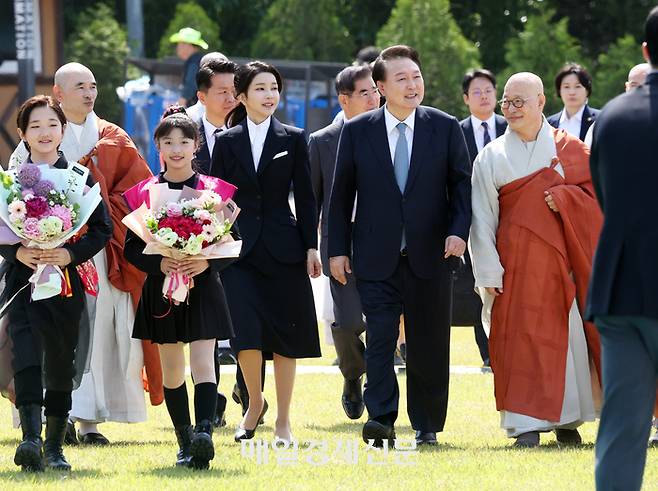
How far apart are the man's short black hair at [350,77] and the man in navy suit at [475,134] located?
1412 mm

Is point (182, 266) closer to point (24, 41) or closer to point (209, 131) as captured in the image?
point (209, 131)

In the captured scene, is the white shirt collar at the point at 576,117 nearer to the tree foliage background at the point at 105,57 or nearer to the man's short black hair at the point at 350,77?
the man's short black hair at the point at 350,77

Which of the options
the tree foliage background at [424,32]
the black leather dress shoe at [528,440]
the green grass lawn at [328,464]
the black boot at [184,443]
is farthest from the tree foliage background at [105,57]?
the black boot at [184,443]

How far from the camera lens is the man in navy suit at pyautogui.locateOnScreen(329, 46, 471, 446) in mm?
9125

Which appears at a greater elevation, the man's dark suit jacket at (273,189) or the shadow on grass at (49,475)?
the man's dark suit jacket at (273,189)

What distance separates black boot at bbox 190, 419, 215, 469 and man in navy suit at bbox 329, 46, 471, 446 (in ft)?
4.01

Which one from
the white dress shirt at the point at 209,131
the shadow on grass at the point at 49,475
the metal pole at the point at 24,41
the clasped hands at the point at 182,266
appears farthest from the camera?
the metal pole at the point at 24,41

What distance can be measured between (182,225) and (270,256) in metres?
1.51

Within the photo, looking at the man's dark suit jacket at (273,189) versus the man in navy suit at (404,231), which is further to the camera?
the man's dark suit jacket at (273,189)

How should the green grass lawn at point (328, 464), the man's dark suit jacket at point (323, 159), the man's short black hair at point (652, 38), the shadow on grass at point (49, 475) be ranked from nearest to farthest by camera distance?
the man's short black hair at point (652, 38) < the green grass lawn at point (328, 464) < the shadow on grass at point (49, 475) < the man's dark suit jacket at point (323, 159)

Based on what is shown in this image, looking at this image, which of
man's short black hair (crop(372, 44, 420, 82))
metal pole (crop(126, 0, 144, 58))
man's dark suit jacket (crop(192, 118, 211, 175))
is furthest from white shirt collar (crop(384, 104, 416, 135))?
metal pole (crop(126, 0, 144, 58))

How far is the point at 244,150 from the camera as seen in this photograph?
9.61m

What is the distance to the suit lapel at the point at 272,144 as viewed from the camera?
31.4 feet

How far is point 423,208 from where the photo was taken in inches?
361
